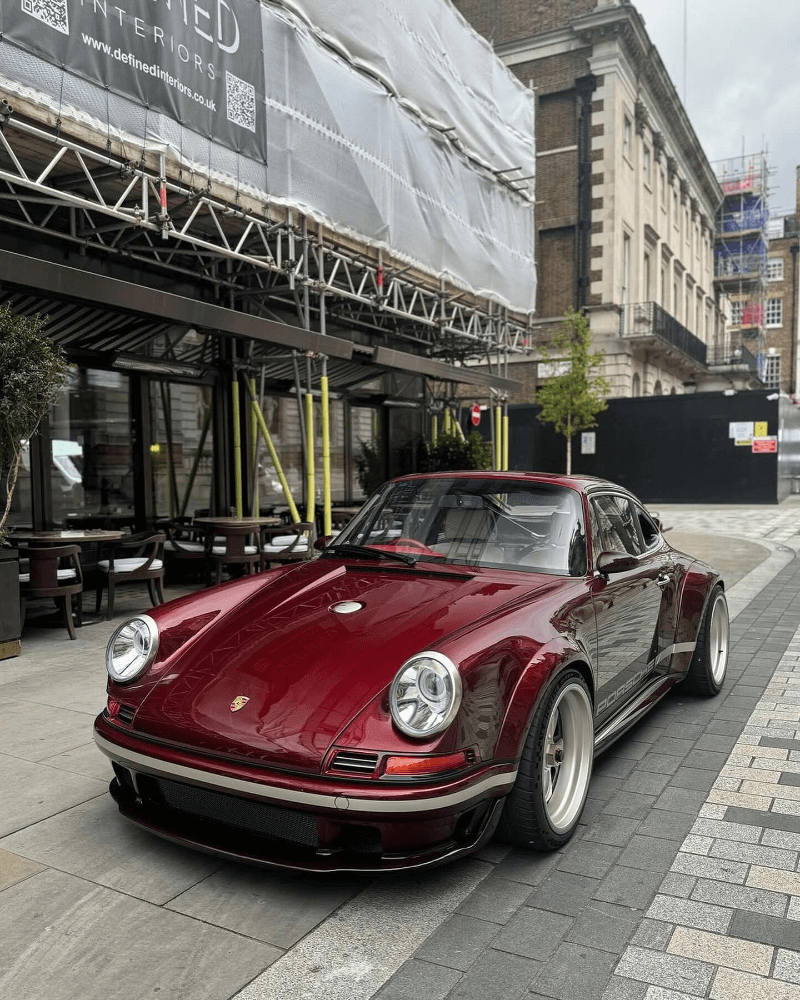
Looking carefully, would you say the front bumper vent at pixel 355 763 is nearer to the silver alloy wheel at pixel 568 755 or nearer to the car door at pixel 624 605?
the silver alloy wheel at pixel 568 755

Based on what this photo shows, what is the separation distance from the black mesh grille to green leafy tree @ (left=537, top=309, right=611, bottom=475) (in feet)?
75.0

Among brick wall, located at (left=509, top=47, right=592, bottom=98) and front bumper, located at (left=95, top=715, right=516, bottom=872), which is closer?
front bumper, located at (left=95, top=715, right=516, bottom=872)

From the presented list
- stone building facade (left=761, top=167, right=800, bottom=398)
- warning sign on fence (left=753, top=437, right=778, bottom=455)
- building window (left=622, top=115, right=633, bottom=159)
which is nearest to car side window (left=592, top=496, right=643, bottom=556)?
warning sign on fence (left=753, top=437, right=778, bottom=455)

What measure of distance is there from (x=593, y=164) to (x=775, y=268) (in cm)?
4522

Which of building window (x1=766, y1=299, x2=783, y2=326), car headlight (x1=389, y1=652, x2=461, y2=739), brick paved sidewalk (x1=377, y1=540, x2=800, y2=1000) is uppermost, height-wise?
building window (x1=766, y1=299, x2=783, y2=326)

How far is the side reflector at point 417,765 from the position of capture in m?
2.46

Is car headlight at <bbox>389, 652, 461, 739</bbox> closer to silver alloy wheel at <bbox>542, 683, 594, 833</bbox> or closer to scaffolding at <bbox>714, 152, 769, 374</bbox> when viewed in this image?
silver alloy wheel at <bbox>542, 683, 594, 833</bbox>

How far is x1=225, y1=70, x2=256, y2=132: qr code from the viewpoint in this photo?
28.4ft

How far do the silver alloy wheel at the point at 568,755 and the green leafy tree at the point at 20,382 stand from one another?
4449 millimetres

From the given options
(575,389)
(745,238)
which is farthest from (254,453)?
(745,238)

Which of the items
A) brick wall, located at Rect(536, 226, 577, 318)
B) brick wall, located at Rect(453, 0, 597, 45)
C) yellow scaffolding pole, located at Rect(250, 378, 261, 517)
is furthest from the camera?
brick wall, located at Rect(536, 226, 577, 318)

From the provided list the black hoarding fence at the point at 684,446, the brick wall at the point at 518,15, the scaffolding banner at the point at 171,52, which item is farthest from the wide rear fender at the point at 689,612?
the brick wall at the point at 518,15

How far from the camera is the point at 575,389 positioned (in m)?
24.9

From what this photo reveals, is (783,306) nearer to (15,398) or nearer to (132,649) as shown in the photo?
(15,398)
